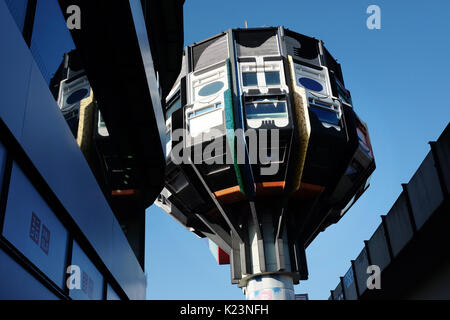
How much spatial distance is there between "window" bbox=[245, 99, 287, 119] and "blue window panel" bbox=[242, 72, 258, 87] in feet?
5.46

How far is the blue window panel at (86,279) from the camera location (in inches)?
395

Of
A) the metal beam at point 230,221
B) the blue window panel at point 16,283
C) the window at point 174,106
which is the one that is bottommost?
the blue window panel at point 16,283

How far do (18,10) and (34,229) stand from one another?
3257 mm

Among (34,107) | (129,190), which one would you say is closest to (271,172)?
(129,190)

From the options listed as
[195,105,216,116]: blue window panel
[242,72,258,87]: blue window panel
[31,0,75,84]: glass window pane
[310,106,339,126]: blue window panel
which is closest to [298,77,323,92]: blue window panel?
[310,106,339,126]: blue window panel

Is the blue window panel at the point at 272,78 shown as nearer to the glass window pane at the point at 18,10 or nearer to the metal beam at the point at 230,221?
the metal beam at the point at 230,221

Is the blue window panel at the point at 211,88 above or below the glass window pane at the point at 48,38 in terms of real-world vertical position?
above

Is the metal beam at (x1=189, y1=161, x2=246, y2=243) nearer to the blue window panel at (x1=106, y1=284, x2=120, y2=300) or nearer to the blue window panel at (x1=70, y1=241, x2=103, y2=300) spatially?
the blue window panel at (x1=106, y1=284, x2=120, y2=300)

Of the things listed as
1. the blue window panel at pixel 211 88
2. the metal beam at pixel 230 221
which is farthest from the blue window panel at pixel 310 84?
the metal beam at pixel 230 221

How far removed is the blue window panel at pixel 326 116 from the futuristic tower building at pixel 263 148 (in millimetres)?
82

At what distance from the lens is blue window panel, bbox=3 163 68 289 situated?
22.7 ft

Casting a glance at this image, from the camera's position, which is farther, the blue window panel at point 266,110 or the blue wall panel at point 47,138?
the blue window panel at point 266,110

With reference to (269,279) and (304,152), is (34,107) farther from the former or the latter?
(269,279)

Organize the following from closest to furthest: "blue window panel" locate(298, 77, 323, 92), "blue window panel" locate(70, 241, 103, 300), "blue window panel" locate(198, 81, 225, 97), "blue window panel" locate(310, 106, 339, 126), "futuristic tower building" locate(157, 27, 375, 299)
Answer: "blue window panel" locate(70, 241, 103, 300) → "futuristic tower building" locate(157, 27, 375, 299) → "blue window panel" locate(310, 106, 339, 126) → "blue window panel" locate(298, 77, 323, 92) → "blue window panel" locate(198, 81, 225, 97)
